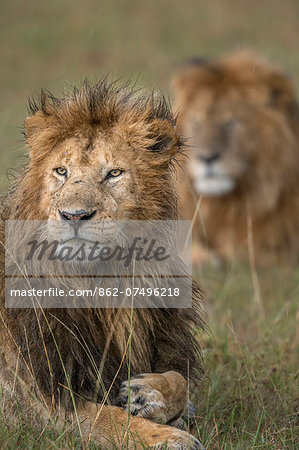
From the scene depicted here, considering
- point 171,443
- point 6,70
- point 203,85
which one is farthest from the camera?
point 6,70

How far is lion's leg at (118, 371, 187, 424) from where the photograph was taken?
→ 338 centimetres

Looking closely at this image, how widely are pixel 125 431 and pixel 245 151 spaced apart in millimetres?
5166

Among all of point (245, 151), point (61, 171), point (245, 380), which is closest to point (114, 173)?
point (61, 171)

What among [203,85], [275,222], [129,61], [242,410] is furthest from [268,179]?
[129,61]

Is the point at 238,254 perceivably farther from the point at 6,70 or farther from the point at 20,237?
the point at 6,70

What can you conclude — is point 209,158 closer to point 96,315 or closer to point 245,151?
point 245,151

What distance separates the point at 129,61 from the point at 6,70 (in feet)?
9.20

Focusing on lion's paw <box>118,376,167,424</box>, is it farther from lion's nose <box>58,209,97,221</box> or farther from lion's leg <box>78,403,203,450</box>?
lion's nose <box>58,209,97,221</box>

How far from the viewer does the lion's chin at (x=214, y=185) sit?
784 cm

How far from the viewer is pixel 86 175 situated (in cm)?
350

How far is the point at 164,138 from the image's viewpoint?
379cm

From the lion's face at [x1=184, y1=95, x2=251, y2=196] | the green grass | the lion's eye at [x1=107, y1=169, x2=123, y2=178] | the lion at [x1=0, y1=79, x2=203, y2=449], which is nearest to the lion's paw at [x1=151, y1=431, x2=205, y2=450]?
the lion at [x1=0, y1=79, x2=203, y2=449]

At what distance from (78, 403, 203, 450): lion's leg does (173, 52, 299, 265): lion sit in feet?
15.5

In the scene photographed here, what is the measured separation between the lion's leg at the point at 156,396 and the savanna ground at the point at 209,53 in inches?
9.2
